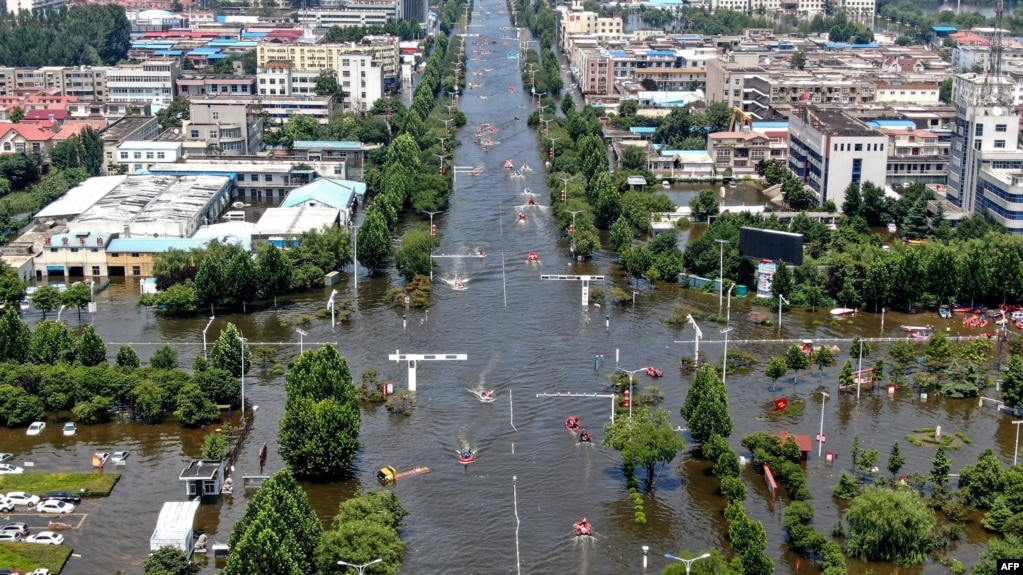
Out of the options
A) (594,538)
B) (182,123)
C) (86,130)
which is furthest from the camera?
(182,123)

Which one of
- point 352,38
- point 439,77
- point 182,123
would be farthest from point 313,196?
point 352,38

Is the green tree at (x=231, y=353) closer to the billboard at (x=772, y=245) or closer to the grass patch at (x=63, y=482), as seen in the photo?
the grass patch at (x=63, y=482)

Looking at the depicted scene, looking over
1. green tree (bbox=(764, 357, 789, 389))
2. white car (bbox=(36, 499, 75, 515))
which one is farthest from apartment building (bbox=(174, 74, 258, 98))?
white car (bbox=(36, 499, 75, 515))

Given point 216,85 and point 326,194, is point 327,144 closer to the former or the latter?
point 326,194

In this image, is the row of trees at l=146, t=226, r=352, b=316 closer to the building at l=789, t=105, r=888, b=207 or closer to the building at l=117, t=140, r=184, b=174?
the building at l=117, t=140, r=184, b=174

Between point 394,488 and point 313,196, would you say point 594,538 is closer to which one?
point 394,488

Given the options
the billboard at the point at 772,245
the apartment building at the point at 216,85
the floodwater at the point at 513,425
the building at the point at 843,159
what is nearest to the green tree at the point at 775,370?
the floodwater at the point at 513,425
